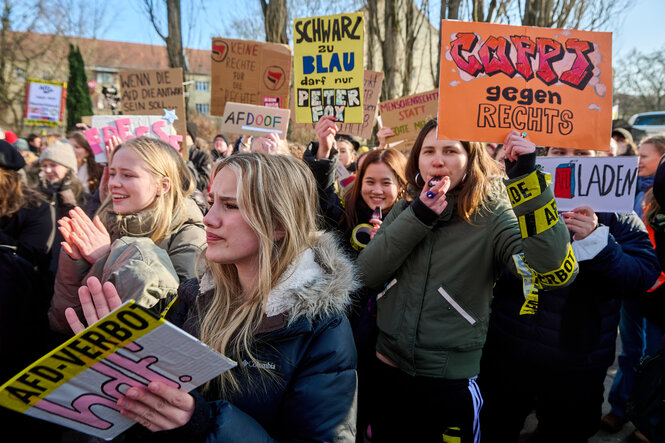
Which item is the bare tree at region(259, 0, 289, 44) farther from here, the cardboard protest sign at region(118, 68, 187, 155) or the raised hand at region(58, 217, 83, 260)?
the raised hand at region(58, 217, 83, 260)

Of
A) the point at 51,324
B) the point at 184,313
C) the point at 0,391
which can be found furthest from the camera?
the point at 51,324

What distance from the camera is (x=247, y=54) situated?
16.4ft

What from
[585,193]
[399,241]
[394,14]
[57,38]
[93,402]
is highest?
[57,38]

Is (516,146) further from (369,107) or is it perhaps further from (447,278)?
(369,107)

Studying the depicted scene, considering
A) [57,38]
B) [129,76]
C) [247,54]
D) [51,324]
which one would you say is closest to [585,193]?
[51,324]

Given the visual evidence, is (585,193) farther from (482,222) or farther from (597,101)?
(482,222)

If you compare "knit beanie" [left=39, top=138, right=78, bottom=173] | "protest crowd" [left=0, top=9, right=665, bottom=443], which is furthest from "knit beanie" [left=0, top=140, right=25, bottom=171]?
"knit beanie" [left=39, top=138, right=78, bottom=173]

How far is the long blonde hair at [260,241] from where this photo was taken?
1.45m

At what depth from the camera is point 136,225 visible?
248cm

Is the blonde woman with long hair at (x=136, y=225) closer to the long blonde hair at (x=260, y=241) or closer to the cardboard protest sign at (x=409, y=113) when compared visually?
the long blonde hair at (x=260, y=241)

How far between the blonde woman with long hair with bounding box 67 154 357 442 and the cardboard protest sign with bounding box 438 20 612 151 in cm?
88

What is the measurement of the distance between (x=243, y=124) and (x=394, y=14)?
9.63 meters

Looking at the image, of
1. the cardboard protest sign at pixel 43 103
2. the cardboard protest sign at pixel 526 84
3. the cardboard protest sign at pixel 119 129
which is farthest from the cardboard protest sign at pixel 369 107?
the cardboard protest sign at pixel 43 103

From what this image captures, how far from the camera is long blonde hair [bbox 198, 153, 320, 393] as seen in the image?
4.76 ft
